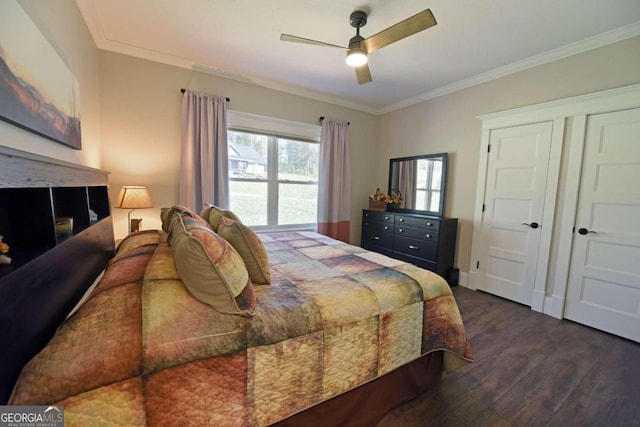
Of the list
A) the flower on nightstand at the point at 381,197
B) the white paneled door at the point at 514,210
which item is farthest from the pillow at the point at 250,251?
the flower on nightstand at the point at 381,197

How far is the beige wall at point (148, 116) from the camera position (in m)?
2.74

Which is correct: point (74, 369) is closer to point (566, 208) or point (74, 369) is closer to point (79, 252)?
point (79, 252)

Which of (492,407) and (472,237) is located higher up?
(472,237)

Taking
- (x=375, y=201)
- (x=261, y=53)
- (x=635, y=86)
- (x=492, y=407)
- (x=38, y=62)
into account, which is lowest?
(x=492, y=407)

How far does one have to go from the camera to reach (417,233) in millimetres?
3486

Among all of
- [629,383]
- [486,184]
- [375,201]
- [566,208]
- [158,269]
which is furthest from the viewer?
[375,201]

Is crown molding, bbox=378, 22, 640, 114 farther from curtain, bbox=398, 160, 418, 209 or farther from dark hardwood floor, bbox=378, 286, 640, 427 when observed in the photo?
dark hardwood floor, bbox=378, 286, 640, 427

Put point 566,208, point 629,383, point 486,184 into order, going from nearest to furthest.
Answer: point 629,383, point 566,208, point 486,184

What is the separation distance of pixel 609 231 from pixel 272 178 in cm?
371

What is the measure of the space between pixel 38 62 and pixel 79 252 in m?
1.06

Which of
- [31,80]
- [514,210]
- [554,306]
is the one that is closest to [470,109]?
[514,210]

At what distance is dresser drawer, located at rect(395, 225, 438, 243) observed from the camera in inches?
130

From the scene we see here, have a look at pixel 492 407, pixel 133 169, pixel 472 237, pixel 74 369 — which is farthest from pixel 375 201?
pixel 74 369

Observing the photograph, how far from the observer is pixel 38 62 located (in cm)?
139
